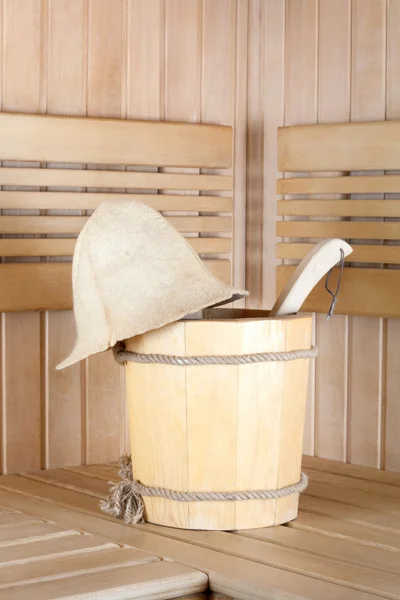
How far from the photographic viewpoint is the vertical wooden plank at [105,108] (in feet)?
8.89

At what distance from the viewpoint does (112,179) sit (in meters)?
2.72

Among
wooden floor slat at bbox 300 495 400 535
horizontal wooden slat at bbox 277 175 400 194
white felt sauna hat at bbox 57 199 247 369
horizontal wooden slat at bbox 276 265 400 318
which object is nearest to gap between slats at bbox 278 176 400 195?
horizontal wooden slat at bbox 277 175 400 194

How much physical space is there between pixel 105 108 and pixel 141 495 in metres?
1.14

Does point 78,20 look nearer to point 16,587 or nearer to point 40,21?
point 40,21

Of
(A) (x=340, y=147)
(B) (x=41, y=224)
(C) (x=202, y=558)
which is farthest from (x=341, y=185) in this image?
(C) (x=202, y=558)

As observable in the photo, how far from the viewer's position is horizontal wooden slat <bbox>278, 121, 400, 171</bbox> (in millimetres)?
2602

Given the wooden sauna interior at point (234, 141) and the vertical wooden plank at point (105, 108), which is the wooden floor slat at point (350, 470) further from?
the vertical wooden plank at point (105, 108)

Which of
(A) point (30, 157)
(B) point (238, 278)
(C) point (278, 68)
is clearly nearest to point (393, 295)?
(B) point (238, 278)

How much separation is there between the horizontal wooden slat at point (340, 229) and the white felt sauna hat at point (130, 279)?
70 cm

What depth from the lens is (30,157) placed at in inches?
102

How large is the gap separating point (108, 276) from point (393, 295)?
0.88m

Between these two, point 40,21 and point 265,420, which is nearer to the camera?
point 265,420

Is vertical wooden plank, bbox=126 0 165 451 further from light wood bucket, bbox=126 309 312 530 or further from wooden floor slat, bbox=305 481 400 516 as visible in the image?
light wood bucket, bbox=126 309 312 530

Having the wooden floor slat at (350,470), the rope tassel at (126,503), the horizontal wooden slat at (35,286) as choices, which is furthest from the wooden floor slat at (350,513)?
the horizontal wooden slat at (35,286)
